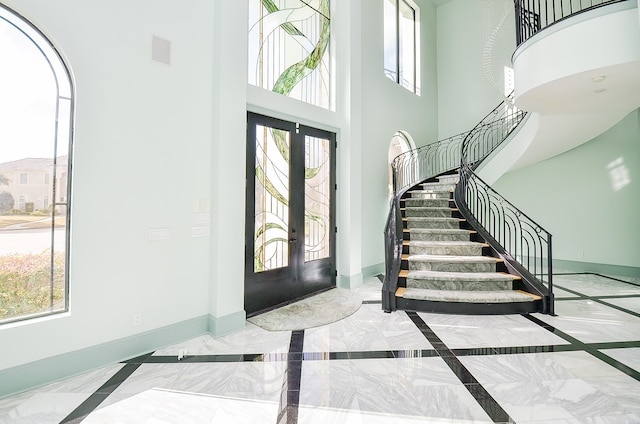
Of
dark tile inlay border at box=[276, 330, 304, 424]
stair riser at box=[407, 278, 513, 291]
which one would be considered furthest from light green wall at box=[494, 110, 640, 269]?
dark tile inlay border at box=[276, 330, 304, 424]

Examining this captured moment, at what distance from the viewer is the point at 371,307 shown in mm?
4027

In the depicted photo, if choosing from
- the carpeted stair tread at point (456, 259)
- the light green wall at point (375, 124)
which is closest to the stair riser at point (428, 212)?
the light green wall at point (375, 124)

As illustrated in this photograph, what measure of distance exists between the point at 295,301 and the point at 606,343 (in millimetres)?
3417

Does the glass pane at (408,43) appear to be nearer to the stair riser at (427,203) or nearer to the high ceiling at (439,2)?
the high ceiling at (439,2)

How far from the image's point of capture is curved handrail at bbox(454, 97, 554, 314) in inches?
154

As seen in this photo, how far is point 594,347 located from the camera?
2852 mm

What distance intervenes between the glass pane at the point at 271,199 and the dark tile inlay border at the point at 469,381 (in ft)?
6.59

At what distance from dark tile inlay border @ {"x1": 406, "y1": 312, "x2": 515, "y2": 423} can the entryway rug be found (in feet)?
3.37

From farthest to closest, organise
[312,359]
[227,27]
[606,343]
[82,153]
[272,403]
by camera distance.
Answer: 1. [227,27]
2. [606,343]
3. [312,359]
4. [82,153]
5. [272,403]

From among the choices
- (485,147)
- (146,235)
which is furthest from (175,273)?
(485,147)

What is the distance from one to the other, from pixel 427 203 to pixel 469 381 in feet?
13.3

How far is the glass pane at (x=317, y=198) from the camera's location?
4523mm

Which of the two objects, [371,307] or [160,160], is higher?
[160,160]

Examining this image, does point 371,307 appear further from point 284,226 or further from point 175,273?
point 175,273
